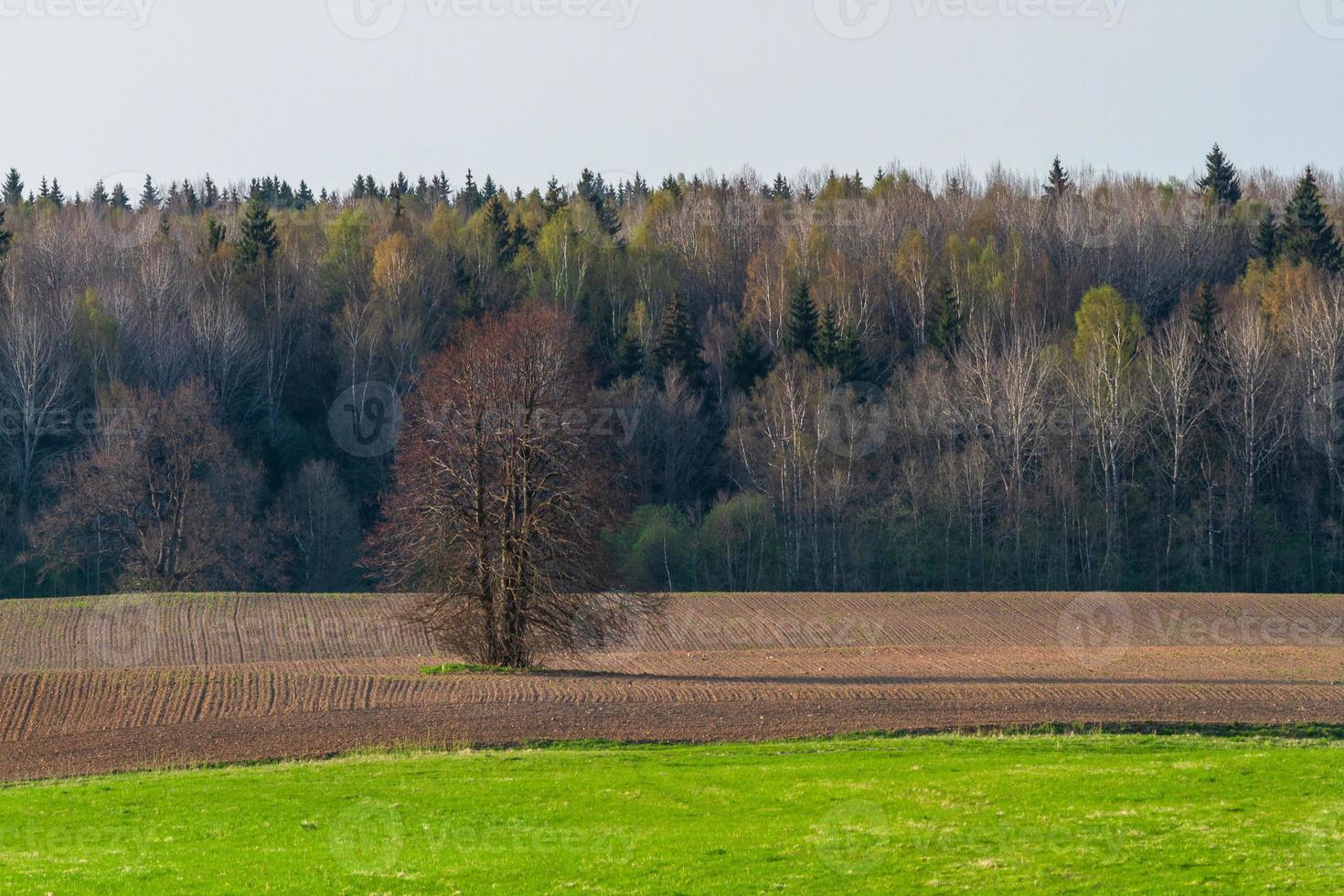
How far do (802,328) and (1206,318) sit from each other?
23085 mm

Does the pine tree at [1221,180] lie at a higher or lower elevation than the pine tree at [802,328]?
higher

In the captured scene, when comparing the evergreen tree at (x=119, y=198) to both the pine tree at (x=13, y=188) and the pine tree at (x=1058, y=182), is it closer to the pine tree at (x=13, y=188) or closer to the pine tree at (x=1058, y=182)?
the pine tree at (x=13, y=188)

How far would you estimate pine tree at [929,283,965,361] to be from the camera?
8119cm

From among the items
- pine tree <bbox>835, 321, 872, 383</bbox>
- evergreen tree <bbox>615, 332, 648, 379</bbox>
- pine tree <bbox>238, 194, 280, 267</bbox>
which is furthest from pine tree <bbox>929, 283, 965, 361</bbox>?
pine tree <bbox>238, 194, 280, 267</bbox>

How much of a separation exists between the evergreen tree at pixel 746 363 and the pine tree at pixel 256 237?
1279 inches

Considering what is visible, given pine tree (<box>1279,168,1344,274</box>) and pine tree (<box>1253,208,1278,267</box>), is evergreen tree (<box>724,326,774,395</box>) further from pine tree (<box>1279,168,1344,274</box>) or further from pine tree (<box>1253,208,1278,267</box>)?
pine tree (<box>1253,208,1278,267</box>)

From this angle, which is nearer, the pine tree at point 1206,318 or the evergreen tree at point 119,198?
the pine tree at point 1206,318

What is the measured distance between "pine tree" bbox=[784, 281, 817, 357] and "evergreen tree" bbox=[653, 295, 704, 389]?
18.0ft

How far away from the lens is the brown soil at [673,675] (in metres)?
28.0

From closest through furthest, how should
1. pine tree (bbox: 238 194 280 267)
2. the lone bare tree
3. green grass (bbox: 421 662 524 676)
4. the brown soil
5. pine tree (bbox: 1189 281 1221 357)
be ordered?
the brown soil < green grass (bbox: 421 662 524 676) < the lone bare tree < pine tree (bbox: 1189 281 1221 357) < pine tree (bbox: 238 194 280 267)

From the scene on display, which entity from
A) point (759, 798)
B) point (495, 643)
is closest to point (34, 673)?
point (495, 643)

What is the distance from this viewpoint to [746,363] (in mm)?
80312

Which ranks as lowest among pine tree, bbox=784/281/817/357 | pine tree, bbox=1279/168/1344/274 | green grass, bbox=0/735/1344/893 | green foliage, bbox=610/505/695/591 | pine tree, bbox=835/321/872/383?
green grass, bbox=0/735/1344/893

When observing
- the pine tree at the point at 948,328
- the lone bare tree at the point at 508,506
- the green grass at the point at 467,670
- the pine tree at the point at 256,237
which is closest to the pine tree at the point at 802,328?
the pine tree at the point at 948,328
